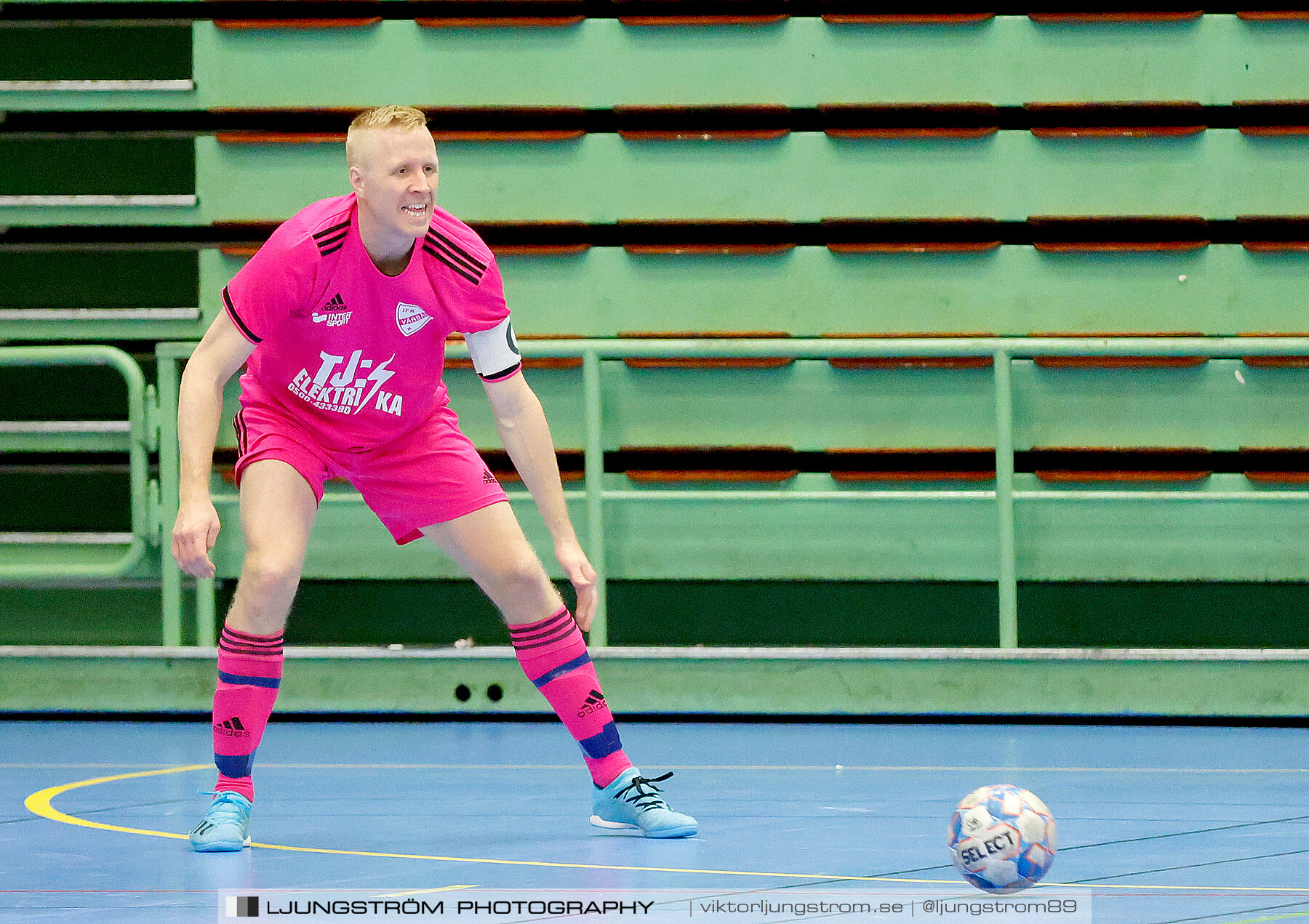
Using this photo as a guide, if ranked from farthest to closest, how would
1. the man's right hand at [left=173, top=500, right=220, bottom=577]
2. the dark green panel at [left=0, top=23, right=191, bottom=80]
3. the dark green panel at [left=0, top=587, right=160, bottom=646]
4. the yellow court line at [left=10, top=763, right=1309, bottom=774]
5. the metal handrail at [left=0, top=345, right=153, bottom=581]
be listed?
the dark green panel at [left=0, top=587, right=160, bottom=646]
the dark green panel at [left=0, top=23, right=191, bottom=80]
the metal handrail at [left=0, top=345, right=153, bottom=581]
the yellow court line at [left=10, top=763, right=1309, bottom=774]
the man's right hand at [left=173, top=500, right=220, bottom=577]

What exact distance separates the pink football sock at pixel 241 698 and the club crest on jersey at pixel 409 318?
2.80ft

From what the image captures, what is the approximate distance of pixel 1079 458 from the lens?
8109 mm

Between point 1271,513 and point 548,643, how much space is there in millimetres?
3907

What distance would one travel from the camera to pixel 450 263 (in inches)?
193

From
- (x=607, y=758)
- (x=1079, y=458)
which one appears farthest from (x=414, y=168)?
(x=1079, y=458)

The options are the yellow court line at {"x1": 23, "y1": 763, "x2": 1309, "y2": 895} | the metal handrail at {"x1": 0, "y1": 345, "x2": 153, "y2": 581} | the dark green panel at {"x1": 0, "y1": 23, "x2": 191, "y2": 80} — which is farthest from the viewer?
the dark green panel at {"x1": 0, "y1": 23, "x2": 191, "y2": 80}

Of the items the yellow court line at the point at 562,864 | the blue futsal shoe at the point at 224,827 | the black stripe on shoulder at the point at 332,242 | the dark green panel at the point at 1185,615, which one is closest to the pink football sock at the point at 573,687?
the yellow court line at the point at 562,864

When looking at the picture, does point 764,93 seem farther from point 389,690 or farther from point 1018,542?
Result: point 389,690

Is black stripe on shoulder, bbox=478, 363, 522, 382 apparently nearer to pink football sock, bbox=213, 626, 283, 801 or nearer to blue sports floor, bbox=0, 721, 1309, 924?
pink football sock, bbox=213, 626, 283, 801

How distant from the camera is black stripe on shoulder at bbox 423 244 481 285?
16.0ft

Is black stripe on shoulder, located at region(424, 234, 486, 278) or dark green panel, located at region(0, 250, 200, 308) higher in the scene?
dark green panel, located at region(0, 250, 200, 308)

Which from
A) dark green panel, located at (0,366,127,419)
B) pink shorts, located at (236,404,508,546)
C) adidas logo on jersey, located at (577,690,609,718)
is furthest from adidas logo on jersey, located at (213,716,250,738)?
dark green panel, located at (0,366,127,419)

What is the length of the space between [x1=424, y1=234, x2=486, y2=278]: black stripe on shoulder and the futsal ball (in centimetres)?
185

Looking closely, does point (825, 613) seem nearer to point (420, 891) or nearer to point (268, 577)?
point (268, 577)
